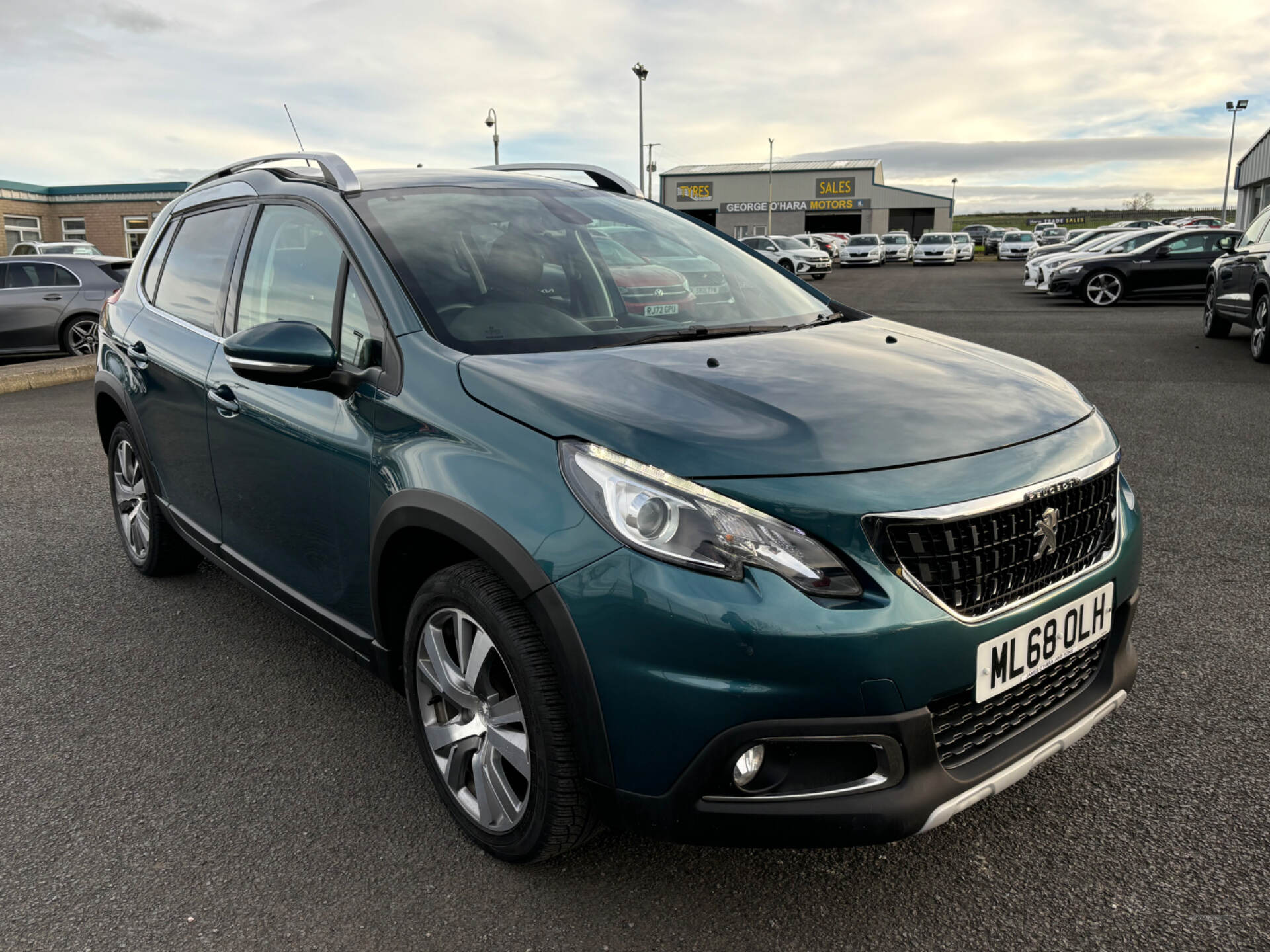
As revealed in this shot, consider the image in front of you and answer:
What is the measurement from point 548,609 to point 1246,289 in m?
11.7

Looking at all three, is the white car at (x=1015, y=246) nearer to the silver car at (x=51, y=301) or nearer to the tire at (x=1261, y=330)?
the tire at (x=1261, y=330)

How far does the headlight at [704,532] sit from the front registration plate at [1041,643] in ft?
1.18

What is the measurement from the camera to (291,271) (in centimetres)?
307

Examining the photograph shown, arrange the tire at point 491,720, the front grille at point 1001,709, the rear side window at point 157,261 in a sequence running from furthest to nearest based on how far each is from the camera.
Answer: the rear side window at point 157,261 < the tire at point 491,720 < the front grille at point 1001,709

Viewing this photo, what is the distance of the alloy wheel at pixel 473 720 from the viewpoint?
2250mm

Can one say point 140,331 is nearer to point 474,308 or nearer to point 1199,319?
point 474,308

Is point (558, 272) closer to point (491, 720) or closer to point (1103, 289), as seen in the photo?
point (491, 720)

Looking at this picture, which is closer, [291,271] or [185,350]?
[291,271]

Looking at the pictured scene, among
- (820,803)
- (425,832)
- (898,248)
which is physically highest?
(898,248)

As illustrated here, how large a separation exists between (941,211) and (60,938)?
296 feet

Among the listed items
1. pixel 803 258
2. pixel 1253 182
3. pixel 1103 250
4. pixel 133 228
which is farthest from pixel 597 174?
pixel 1253 182

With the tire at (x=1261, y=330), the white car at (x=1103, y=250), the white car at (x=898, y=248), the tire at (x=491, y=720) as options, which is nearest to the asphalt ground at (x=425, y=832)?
the tire at (x=491, y=720)

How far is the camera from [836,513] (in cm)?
191

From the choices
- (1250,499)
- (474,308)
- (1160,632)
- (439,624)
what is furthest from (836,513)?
(1250,499)
